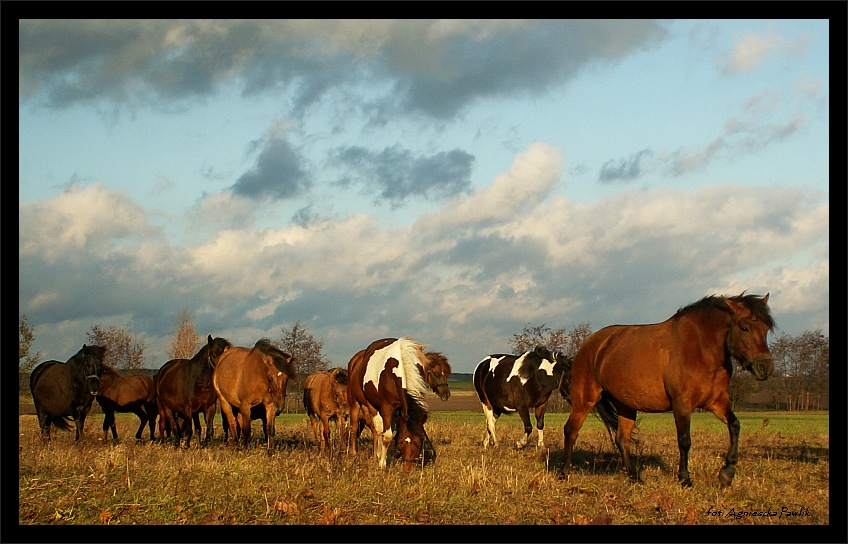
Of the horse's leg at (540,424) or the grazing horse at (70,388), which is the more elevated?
the grazing horse at (70,388)

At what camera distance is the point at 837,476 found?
665cm

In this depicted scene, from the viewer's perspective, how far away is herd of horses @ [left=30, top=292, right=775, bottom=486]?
10.4m

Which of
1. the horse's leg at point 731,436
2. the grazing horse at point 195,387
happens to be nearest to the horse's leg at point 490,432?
the grazing horse at point 195,387

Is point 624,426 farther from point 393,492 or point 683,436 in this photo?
point 393,492

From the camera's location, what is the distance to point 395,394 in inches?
492

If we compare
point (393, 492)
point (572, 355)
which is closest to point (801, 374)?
point (572, 355)

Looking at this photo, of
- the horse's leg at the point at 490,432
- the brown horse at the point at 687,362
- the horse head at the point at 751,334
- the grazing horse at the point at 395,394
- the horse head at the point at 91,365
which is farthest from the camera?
the horse's leg at the point at 490,432

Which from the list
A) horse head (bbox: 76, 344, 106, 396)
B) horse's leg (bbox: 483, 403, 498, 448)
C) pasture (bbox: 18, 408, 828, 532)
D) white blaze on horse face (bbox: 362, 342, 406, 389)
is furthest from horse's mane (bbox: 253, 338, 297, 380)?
horse's leg (bbox: 483, 403, 498, 448)

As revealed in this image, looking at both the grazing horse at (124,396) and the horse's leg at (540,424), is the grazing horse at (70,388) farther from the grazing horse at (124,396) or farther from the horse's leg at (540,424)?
the horse's leg at (540,424)

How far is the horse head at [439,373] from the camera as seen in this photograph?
15227mm

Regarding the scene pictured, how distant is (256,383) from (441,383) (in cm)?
428

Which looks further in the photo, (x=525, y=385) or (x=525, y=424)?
(x=525, y=385)
